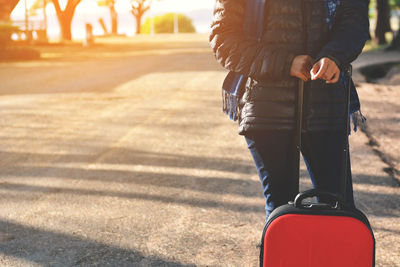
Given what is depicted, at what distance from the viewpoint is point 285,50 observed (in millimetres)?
2457

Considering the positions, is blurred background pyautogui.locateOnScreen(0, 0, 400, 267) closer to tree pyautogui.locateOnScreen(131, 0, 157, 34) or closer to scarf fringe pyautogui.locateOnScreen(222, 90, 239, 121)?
scarf fringe pyautogui.locateOnScreen(222, 90, 239, 121)

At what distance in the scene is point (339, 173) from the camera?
2.65 meters

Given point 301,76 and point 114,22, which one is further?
point 114,22

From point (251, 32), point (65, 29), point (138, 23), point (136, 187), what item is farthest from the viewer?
point (138, 23)

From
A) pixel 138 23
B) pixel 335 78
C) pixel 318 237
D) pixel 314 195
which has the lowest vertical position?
pixel 138 23

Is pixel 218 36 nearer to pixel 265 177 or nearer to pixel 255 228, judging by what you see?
pixel 265 177

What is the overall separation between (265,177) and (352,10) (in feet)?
2.66

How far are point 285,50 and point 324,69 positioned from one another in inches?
7.9

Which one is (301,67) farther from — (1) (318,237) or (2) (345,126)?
(1) (318,237)

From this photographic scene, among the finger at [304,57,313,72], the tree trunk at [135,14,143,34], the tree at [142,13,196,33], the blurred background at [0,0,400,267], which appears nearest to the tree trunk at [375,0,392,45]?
the blurred background at [0,0,400,267]

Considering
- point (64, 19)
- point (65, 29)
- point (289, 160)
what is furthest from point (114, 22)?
point (289, 160)

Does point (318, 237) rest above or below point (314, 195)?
below

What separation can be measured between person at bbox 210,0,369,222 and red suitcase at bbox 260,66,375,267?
0.26 meters

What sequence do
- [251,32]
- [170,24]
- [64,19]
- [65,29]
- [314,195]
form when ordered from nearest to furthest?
[314,195] < [251,32] < [64,19] < [65,29] < [170,24]
